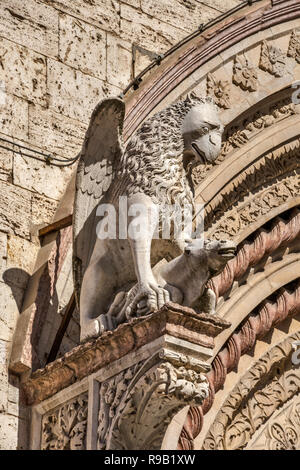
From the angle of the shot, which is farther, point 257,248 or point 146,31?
point 257,248

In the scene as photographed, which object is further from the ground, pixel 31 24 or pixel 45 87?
pixel 31 24

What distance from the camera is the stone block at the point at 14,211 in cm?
820

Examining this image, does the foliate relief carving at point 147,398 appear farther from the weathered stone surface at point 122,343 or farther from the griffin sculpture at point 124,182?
the griffin sculpture at point 124,182

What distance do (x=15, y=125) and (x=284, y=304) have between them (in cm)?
190

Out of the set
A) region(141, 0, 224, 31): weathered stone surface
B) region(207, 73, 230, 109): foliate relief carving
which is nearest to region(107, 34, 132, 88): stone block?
region(141, 0, 224, 31): weathered stone surface

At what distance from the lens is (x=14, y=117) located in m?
8.41

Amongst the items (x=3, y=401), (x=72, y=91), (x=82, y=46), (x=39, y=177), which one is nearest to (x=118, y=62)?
(x=82, y=46)

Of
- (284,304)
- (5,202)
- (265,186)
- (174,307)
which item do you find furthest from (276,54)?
(174,307)

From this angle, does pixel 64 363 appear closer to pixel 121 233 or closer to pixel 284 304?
pixel 121 233

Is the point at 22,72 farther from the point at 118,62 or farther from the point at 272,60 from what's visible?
the point at 272,60

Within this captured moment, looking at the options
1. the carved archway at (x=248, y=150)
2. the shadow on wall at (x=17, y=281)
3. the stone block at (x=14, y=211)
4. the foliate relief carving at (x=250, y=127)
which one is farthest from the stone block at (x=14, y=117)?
the foliate relief carving at (x=250, y=127)

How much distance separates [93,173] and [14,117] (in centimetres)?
62

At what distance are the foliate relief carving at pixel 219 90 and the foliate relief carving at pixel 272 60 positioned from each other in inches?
12.2

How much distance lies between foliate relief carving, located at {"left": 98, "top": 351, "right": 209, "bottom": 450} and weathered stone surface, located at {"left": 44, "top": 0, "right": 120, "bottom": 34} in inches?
84.9
